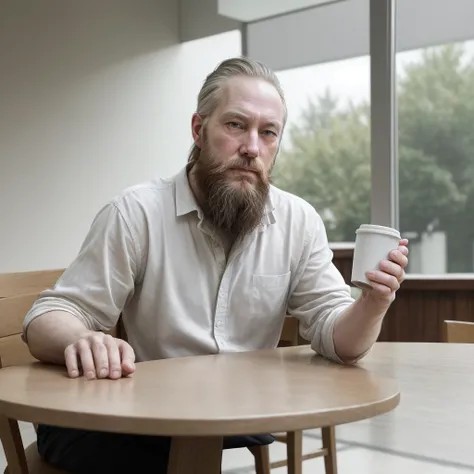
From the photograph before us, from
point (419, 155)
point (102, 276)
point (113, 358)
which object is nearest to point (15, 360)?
point (102, 276)

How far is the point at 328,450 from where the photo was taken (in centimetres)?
253

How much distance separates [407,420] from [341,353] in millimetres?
2334

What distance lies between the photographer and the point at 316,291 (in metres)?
1.77

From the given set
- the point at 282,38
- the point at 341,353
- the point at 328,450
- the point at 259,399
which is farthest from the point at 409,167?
the point at 259,399

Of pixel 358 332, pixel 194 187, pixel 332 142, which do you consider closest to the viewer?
pixel 358 332

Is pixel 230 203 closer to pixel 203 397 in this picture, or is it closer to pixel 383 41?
pixel 203 397

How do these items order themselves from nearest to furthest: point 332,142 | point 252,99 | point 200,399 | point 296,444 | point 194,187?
point 200,399
point 252,99
point 194,187
point 296,444
point 332,142

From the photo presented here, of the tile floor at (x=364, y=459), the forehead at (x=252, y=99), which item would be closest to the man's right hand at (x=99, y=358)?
the forehead at (x=252, y=99)

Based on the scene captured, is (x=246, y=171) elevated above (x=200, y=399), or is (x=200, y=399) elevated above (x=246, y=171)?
(x=246, y=171)

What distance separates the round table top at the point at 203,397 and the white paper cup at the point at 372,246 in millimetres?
189

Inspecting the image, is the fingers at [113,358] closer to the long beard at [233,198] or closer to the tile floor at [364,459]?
the long beard at [233,198]

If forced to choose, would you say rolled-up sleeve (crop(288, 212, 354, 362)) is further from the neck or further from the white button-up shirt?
the neck

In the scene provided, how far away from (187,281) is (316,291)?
0.98 feet

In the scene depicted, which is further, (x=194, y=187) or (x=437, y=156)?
(x=437, y=156)
